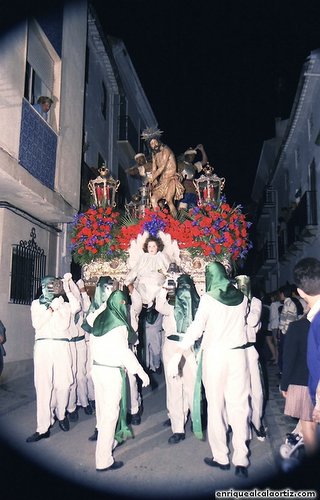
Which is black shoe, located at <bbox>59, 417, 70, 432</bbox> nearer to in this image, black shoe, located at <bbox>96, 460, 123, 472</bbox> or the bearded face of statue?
black shoe, located at <bbox>96, 460, 123, 472</bbox>

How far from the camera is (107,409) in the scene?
4.08 m

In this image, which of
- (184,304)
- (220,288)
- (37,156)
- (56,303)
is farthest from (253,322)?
(37,156)

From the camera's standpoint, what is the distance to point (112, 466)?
414cm

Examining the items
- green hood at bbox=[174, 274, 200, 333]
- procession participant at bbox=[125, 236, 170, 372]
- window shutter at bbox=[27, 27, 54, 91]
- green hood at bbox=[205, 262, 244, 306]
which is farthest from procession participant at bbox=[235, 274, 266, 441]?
window shutter at bbox=[27, 27, 54, 91]

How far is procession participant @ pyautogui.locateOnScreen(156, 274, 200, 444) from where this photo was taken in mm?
5090

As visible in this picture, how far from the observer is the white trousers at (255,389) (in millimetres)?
5102

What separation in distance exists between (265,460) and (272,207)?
21286 mm

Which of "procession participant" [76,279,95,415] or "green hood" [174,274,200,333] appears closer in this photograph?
"green hood" [174,274,200,333]

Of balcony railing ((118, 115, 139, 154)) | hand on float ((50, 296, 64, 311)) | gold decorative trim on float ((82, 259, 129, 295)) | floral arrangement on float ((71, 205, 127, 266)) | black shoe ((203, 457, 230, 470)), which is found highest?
balcony railing ((118, 115, 139, 154))

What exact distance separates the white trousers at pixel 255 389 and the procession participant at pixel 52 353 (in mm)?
2270

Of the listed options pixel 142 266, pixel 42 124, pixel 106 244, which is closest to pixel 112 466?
pixel 142 266

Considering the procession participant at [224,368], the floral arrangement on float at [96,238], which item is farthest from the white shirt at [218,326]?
the floral arrangement on float at [96,238]

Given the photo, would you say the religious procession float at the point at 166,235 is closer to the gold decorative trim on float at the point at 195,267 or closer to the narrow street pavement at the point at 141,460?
the gold decorative trim on float at the point at 195,267

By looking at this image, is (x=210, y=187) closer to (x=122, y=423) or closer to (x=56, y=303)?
(x=56, y=303)
